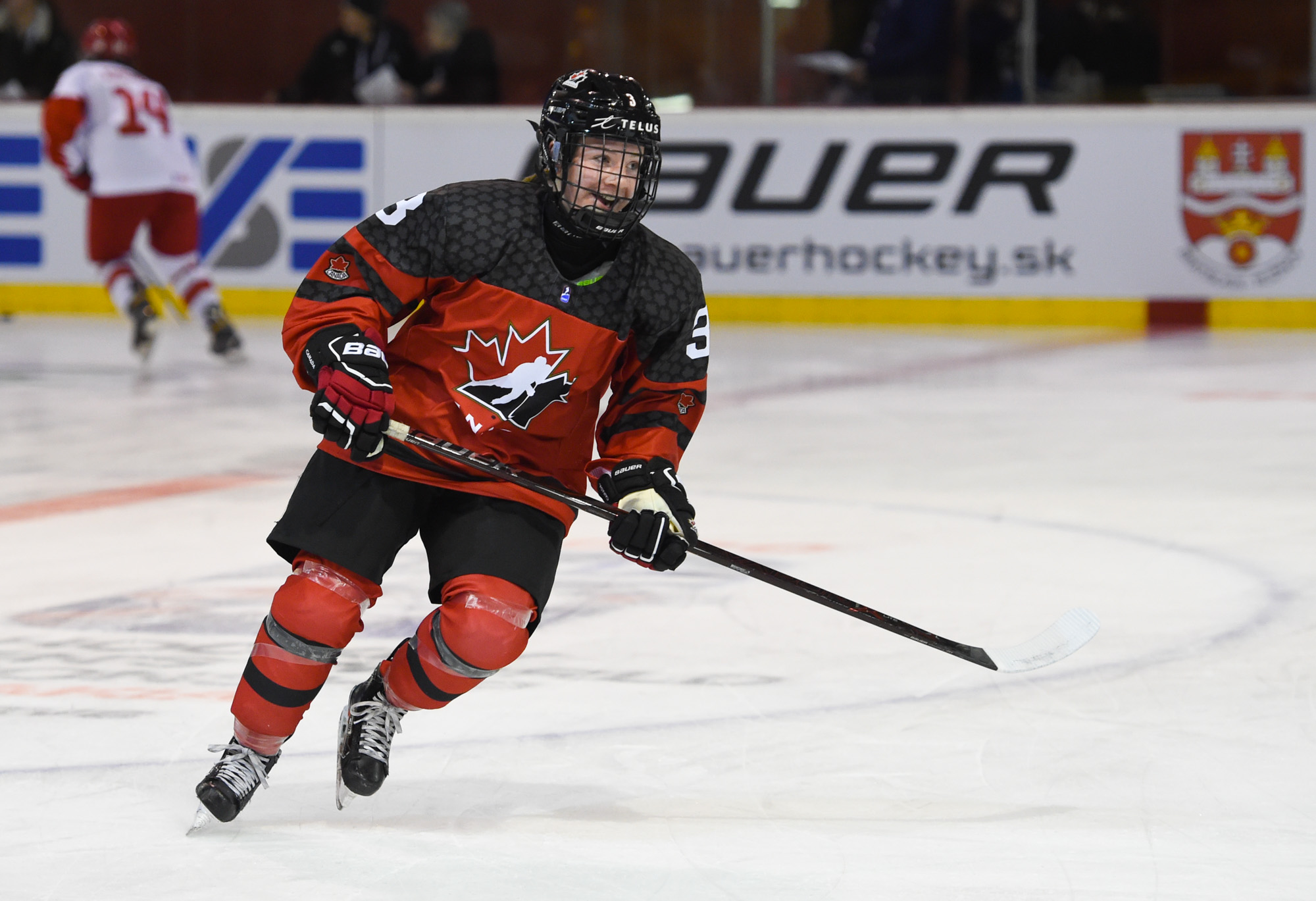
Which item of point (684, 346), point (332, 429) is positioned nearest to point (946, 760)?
point (684, 346)

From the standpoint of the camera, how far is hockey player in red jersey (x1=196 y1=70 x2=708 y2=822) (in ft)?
7.67

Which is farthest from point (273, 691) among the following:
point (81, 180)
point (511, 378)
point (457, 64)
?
point (457, 64)

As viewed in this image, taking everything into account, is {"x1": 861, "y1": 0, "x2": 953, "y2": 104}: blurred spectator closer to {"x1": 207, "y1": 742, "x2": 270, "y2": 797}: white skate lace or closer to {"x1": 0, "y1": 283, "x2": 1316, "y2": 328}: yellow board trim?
{"x1": 0, "y1": 283, "x2": 1316, "y2": 328}: yellow board trim

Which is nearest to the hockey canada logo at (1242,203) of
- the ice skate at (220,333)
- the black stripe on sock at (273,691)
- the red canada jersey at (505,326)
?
the ice skate at (220,333)

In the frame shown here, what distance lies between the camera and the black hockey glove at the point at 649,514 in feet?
7.73

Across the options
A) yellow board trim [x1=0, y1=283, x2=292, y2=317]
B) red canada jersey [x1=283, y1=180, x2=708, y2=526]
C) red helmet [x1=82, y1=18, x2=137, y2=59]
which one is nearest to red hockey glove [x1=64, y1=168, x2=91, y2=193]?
red helmet [x1=82, y1=18, x2=137, y2=59]

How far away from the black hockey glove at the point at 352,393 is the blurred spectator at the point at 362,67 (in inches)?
310

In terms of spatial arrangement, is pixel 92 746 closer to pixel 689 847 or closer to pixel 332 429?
pixel 332 429

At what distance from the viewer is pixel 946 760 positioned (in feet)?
8.78

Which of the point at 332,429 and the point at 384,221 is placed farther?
the point at 384,221

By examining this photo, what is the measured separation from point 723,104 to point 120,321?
10.8 ft

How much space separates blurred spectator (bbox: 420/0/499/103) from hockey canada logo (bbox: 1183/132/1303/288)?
3541 mm

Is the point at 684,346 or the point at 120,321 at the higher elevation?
the point at 684,346

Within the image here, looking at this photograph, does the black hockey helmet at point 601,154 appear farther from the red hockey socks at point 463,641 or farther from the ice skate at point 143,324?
the ice skate at point 143,324
